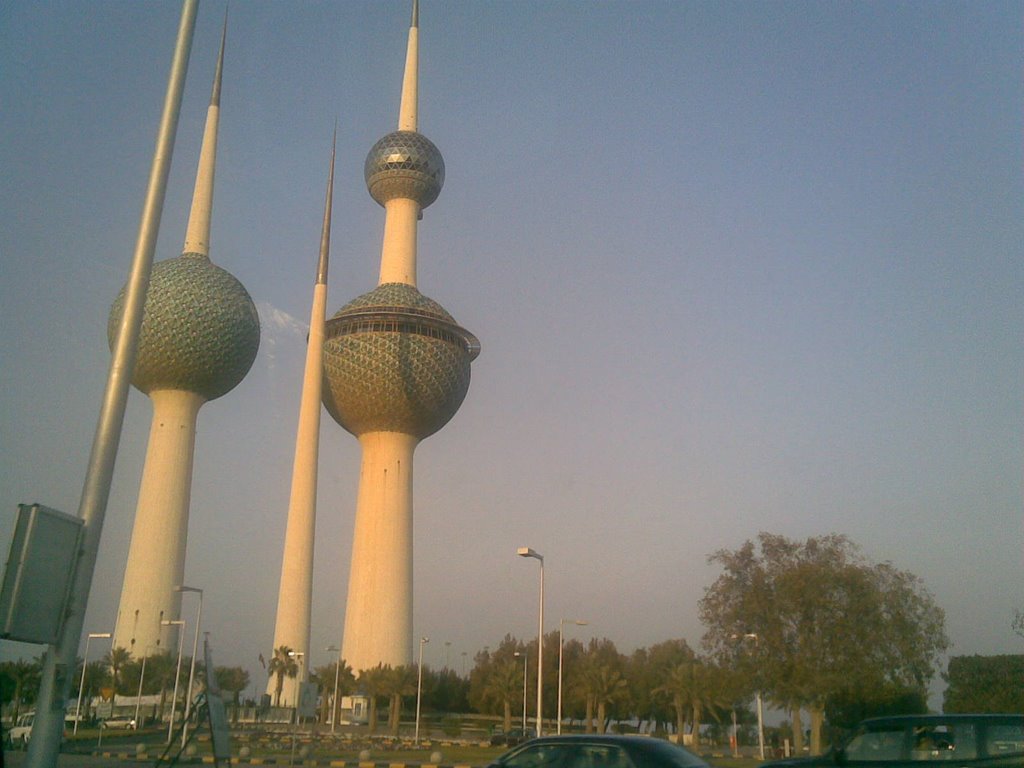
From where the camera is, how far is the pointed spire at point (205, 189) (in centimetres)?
7612

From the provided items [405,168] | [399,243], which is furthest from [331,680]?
[405,168]

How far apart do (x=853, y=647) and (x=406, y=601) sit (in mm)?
49029

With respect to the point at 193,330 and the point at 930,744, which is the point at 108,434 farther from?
the point at 193,330

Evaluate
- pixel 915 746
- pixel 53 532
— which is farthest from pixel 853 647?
pixel 53 532

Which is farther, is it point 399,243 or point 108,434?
point 399,243

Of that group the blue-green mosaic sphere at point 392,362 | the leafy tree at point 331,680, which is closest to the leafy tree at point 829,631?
the leafy tree at point 331,680

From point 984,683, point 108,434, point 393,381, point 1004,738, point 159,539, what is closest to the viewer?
point 108,434

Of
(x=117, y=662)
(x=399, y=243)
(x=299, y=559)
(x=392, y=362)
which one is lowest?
(x=117, y=662)

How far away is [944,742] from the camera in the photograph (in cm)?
1082

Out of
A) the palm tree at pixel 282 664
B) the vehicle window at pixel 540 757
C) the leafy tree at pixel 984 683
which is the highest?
the palm tree at pixel 282 664

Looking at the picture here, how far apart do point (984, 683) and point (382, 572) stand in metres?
48.0

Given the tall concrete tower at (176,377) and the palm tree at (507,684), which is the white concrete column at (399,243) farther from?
the palm tree at (507,684)

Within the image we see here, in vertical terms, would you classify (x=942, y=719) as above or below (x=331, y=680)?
below

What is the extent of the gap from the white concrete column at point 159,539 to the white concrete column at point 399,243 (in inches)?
873
